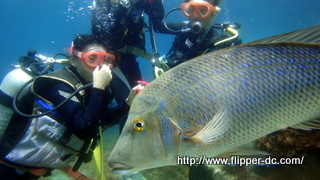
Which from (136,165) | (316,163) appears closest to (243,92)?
(136,165)

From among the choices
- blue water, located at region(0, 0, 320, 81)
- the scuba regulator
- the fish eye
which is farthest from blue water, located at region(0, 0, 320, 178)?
the fish eye

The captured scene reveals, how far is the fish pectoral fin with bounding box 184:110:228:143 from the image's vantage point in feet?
4.27

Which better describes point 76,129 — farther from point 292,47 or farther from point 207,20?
point 207,20

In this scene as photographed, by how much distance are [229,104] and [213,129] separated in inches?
8.9

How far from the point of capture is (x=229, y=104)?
1.34 meters

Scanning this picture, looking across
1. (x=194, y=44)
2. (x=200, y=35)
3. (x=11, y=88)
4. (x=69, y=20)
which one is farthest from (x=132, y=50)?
(x=69, y=20)

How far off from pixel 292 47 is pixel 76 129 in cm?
275

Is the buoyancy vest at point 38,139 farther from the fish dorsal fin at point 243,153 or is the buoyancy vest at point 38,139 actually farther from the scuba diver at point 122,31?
the fish dorsal fin at point 243,153

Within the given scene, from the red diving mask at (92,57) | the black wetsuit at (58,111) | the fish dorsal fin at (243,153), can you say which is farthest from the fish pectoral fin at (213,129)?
the red diving mask at (92,57)

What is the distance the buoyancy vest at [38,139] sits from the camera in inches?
101

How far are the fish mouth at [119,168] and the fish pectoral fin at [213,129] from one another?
57 centimetres

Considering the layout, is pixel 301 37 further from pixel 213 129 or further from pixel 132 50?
pixel 132 50

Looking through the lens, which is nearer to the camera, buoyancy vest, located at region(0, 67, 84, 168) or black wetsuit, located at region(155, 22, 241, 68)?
buoyancy vest, located at region(0, 67, 84, 168)

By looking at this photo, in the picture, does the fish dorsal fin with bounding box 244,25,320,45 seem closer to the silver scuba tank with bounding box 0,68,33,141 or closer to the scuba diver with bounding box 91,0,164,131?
the scuba diver with bounding box 91,0,164,131
